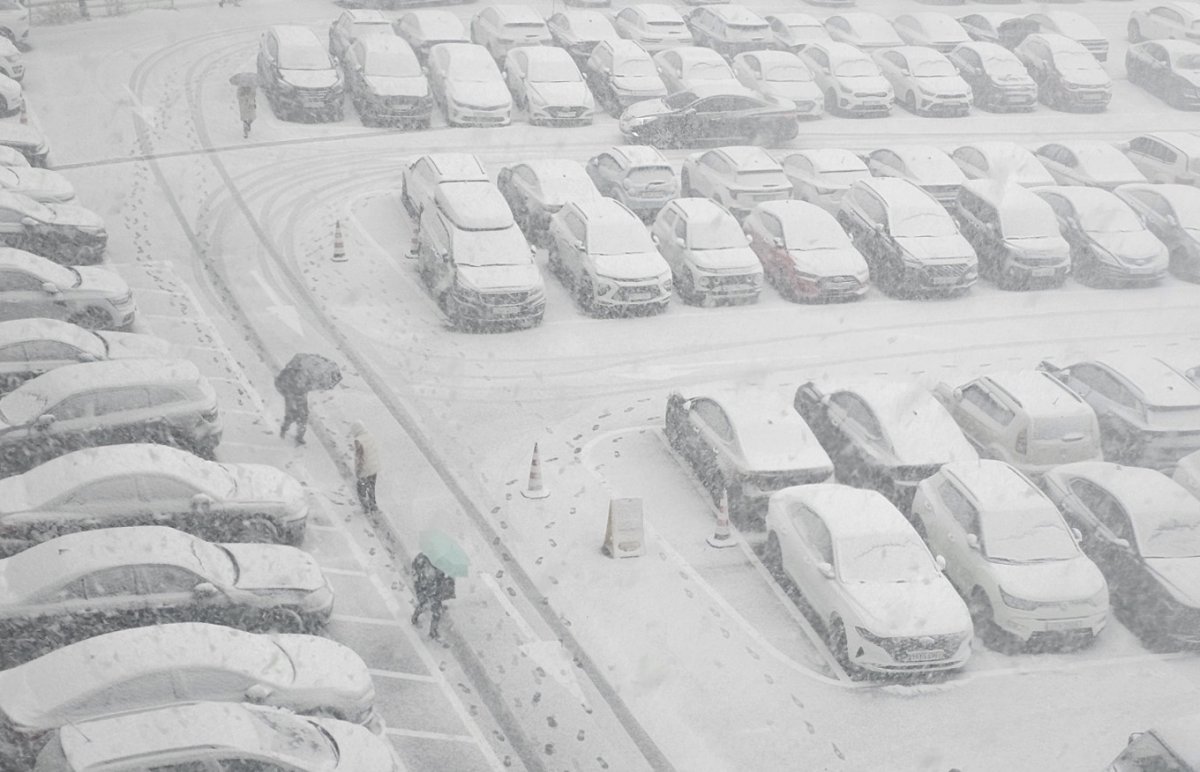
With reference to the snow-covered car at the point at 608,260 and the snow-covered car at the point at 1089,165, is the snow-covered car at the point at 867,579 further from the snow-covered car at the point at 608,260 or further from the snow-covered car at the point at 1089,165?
the snow-covered car at the point at 1089,165

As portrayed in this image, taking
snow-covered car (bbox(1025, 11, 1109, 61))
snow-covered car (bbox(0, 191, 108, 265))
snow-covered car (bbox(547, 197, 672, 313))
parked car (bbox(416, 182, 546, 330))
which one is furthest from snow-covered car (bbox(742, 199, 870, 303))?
snow-covered car (bbox(1025, 11, 1109, 61))

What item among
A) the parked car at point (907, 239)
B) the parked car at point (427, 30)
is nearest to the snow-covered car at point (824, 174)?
the parked car at point (907, 239)

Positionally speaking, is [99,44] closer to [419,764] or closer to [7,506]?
[7,506]

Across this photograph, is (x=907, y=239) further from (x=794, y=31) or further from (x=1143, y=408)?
(x=794, y=31)

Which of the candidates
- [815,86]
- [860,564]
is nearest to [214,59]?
[815,86]

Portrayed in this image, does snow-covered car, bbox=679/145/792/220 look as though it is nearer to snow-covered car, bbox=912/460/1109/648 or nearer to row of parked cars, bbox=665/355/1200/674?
row of parked cars, bbox=665/355/1200/674

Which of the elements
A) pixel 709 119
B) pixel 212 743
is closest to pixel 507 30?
pixel 709 119
